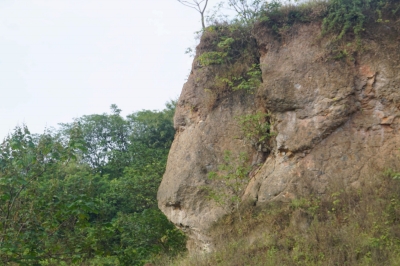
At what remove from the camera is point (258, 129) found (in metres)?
11.8

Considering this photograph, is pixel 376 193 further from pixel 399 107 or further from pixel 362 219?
pixel 399 107

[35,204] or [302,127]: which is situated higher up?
[35,204]

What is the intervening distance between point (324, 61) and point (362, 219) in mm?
4141

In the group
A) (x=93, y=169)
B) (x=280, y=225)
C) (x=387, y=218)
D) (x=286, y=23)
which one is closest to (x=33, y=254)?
(x=280, y=225)

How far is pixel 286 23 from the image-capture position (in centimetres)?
1277

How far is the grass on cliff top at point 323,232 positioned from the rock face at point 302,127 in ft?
1.27

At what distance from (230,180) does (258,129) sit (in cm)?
145

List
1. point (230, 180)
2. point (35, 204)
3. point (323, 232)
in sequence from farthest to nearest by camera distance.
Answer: point (230, 180), point (323, 232), point (35, 204)

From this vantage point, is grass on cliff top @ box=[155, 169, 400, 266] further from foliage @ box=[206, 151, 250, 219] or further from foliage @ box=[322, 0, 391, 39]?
foliage @ box=[322, 0, 391, 39]

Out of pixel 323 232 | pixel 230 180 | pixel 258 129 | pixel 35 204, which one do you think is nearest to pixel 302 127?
pixel 258 129

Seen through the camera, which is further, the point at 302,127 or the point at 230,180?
the point at 230,180

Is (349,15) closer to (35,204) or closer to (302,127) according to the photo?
(302,127)

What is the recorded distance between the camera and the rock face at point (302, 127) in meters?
10.6

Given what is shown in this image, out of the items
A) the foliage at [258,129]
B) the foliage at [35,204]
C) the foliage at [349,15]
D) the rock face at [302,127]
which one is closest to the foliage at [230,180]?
the rock face at [302,127]
